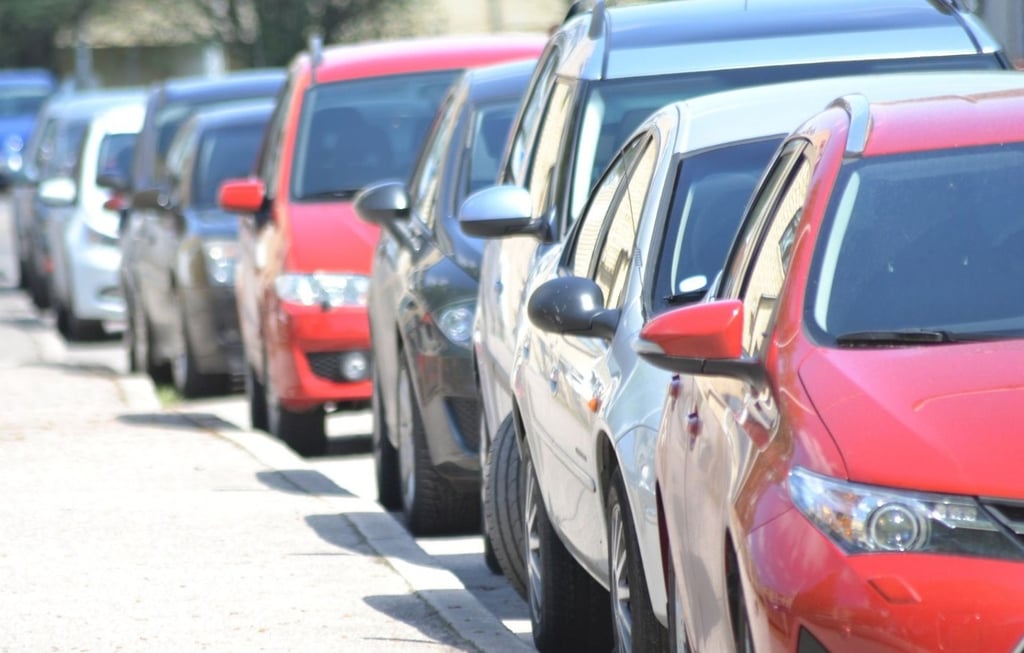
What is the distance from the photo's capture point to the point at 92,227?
67.6 ft

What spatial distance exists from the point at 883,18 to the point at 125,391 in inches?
296

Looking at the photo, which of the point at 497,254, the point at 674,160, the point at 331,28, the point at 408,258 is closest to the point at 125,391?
the point at 408,258

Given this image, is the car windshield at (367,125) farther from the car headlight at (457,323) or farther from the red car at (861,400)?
the red car at (861,400)

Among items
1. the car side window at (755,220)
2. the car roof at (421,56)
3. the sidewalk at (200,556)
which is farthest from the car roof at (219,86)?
the car side window at (755,220)

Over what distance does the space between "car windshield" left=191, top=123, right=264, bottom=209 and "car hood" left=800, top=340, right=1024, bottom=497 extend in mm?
11325

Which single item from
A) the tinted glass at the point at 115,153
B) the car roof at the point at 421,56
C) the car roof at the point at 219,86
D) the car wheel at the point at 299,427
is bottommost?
the tinted glass at the point at 115,153

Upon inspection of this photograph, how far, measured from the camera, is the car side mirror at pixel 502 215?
7789mm

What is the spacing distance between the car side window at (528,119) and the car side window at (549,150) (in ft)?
0.42

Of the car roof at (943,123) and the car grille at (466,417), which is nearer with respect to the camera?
the car roof at (943,123)

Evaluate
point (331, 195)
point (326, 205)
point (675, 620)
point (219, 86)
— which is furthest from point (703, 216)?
point (219, 86)

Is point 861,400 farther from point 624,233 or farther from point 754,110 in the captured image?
point 754,110

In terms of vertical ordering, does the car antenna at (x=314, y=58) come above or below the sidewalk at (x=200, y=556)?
above

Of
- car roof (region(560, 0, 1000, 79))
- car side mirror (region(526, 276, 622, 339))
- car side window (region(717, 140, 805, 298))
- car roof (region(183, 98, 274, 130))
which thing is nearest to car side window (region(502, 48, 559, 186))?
car roof (region(560, 0, 1000, 79))

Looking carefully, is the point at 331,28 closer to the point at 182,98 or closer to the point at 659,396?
the point at 182,98
